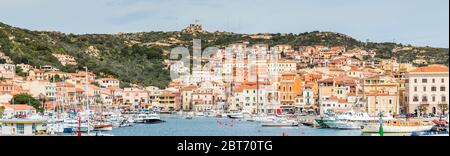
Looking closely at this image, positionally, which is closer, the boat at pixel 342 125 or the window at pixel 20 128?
the window at pixel 20 128

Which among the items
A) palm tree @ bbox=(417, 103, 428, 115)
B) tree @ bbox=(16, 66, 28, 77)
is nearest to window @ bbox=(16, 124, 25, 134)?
palm tree @ bbox=(417, 103, 428, 115)

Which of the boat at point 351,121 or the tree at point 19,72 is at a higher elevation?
the tree at point 19,72

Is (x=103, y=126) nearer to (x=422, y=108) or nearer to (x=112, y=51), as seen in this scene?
(x=422, y=108)

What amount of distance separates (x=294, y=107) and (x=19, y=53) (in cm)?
1033

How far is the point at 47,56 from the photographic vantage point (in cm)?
2903

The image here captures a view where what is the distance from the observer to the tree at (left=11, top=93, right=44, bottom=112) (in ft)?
72.8

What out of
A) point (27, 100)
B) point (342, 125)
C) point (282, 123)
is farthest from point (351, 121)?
point (27, 100)

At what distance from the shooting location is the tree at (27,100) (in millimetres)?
22177

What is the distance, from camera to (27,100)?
22.9 metres

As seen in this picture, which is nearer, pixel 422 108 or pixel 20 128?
pixel 20 128

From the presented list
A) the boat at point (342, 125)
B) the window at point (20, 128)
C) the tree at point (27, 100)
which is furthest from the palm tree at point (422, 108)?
the tree at point (27, 100)

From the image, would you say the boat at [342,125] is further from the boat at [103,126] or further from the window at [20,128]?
the window at [20,128]
